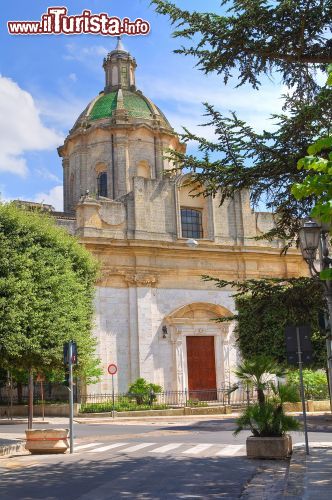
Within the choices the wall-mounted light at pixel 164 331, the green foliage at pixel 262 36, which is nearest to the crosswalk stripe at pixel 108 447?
the green foliage at pixel 262 36

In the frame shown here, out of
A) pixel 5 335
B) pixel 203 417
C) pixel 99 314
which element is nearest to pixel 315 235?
pixel 5 335

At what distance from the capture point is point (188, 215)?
3916 centimetres

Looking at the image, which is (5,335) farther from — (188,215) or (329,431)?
(188,215)

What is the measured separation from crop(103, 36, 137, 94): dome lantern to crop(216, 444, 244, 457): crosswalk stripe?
36.3m

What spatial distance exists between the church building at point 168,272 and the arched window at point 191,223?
0.06 metres

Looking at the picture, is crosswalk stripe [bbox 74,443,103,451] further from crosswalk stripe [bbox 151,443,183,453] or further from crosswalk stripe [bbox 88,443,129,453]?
crosswalk stripe [bbox 151,443,183,453]

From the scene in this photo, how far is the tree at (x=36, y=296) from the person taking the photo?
18516mm

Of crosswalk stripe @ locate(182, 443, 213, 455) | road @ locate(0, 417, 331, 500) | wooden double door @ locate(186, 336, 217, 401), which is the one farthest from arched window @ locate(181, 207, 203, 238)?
crosswalk stripe @ locate(182, 443, 213, 455)

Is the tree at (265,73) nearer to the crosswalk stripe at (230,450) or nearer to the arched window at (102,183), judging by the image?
the crosswalk stripe at (230,450)

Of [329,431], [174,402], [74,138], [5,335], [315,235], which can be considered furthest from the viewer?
[74,138]

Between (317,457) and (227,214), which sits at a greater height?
(227,214)

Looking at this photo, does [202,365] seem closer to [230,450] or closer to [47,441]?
[230,450]

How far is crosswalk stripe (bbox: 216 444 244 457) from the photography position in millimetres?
14537

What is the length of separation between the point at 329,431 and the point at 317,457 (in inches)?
342
